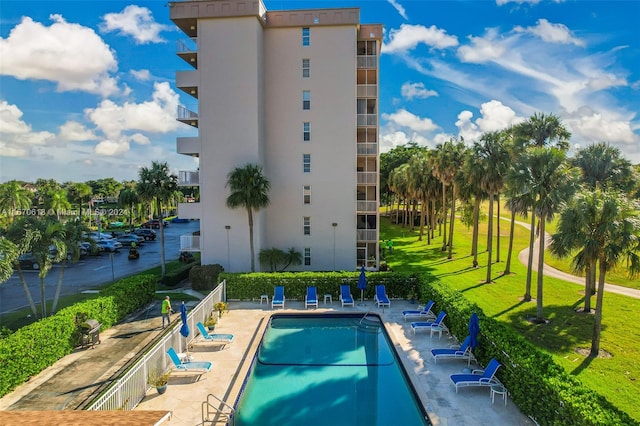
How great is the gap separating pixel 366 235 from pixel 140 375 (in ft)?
65.2

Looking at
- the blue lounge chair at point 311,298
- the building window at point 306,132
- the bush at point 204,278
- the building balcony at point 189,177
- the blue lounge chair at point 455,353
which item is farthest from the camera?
the building window at point 306,132

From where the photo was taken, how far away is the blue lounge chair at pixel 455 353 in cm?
1403

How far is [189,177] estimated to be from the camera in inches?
1071

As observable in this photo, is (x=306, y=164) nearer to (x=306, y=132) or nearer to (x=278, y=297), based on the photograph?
(x=306, y=132)

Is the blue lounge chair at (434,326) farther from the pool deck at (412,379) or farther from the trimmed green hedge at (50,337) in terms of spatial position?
the trimmed green hedge at (50,337)

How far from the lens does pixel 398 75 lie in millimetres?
36750

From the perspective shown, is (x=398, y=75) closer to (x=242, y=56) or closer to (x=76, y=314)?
(x=242, y=56)

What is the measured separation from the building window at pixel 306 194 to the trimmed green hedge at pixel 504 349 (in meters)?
7.26

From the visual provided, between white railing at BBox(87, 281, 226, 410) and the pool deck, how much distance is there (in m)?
0.44

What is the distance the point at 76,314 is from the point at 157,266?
19.1 m

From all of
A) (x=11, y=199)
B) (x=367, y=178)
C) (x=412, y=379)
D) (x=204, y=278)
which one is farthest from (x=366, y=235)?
(x=11, y=199)

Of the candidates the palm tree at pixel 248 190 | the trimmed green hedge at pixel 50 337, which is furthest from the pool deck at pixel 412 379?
the palm tree at pixel 248 190

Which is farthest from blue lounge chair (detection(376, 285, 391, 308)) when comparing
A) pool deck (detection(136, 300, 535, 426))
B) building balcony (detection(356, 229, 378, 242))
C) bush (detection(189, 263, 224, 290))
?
bush (detection(189, 263, 224, 290))

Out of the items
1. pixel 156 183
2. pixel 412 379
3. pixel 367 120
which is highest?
pixel 367 120
